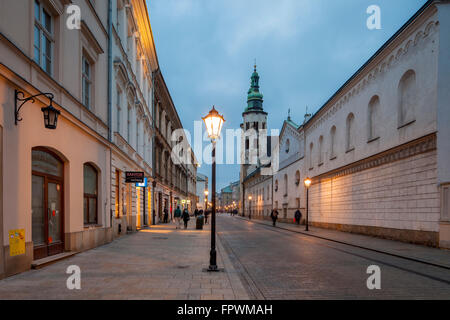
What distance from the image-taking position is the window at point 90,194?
12562mm

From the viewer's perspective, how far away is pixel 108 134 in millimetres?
14758

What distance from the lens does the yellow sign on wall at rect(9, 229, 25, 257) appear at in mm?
7275

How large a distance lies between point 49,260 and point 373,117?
18280 millimetres

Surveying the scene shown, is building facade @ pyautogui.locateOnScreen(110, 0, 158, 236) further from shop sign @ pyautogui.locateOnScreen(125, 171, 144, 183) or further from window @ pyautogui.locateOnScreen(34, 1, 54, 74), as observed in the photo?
window @ pyautogui.locateOnScreen(34, 1, 54, 74)

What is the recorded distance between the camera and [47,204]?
31.1 ft

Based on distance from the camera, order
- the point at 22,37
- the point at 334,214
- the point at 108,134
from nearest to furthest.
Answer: the point at 22,37 → the point at 108,134 → the point at 334,214

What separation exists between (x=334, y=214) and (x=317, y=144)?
7505mm

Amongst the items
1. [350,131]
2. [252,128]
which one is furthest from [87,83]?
[252,128]

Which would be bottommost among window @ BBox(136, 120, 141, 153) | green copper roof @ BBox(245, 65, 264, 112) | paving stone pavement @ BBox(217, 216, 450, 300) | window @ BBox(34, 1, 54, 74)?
paving stone pavement @ BBox(217, 216, 450, 300)

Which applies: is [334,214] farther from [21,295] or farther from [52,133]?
[21,295]

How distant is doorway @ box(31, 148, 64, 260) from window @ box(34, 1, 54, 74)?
7.90 ft

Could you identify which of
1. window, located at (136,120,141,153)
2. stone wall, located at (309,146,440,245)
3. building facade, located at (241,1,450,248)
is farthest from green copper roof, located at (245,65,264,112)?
window, located at (136,120,141,153)

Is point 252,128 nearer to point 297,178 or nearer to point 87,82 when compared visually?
point 297,178
